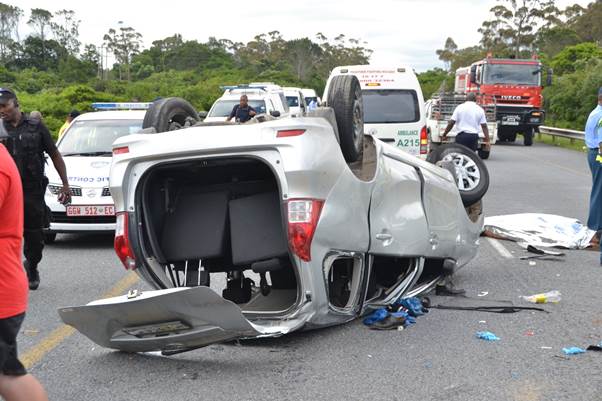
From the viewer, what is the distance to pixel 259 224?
5594 millimetres

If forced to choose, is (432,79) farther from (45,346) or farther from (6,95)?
(45,346)

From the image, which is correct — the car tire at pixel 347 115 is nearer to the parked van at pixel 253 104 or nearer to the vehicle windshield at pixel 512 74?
the parked van at pixel 253 104

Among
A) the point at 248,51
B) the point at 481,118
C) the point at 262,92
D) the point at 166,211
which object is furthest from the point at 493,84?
the point at 248,51

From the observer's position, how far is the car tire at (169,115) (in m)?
6.29

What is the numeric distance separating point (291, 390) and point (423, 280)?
284cm

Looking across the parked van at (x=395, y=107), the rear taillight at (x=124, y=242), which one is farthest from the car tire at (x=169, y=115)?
the parked van at (x=395, y=107)

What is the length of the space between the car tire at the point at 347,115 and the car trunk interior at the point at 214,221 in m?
0.68

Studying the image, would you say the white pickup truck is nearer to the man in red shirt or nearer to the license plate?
the license plate

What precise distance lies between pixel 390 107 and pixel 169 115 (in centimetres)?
942

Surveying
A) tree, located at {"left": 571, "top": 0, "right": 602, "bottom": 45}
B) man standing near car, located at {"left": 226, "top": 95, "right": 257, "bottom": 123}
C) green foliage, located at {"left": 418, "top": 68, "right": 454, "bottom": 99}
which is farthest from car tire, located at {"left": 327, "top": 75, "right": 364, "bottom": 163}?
green foliage, located at {"left": 418, "top": 68, "right": 454, "bottom": 99}

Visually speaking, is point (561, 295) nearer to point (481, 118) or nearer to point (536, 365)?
point (536, 365)

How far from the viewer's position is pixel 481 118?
14922 mm

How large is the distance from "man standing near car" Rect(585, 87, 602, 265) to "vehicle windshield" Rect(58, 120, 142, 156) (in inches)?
252

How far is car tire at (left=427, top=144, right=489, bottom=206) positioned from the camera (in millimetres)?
8258
